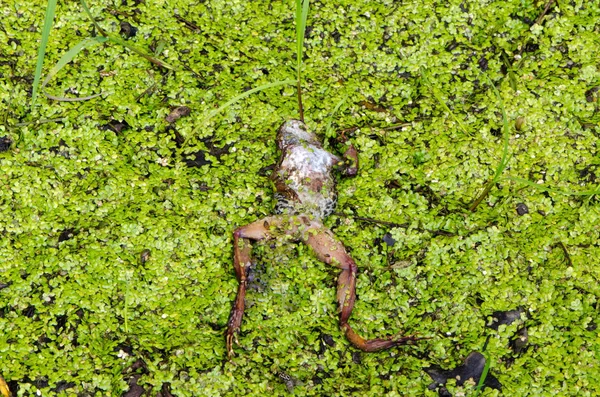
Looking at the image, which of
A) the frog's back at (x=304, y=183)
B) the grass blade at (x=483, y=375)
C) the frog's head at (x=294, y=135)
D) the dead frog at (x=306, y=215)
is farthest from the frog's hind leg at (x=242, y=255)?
the grass blade at (x=483, y=375)

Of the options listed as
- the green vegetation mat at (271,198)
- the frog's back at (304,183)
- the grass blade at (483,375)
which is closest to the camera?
the grass blade at (483,375)

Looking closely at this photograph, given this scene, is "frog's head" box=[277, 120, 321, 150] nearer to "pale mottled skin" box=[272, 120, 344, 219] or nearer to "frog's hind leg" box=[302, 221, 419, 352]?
"pale mottled skin" box=[272, 120, 344, 219]

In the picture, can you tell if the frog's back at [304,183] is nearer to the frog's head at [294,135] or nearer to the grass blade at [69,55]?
the frog's head at [294,135]

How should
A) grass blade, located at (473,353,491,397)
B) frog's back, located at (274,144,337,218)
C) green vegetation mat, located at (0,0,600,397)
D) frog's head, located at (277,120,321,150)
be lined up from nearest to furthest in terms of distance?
grass blade, located at (473,353,491,397) → green vegetation mat, located at (0,0,600,397) → frog's back, located at (274,144,337,218) → frog's head, located at (277,120,321,150)

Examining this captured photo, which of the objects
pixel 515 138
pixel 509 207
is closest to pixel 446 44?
pixel 515 138

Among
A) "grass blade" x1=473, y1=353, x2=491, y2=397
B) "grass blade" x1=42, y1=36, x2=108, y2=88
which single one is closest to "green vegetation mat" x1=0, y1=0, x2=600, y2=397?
"grass blade" x1=473, y1=353, x2=491, y2=397

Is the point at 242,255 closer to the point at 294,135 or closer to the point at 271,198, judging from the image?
the point at 271,198
